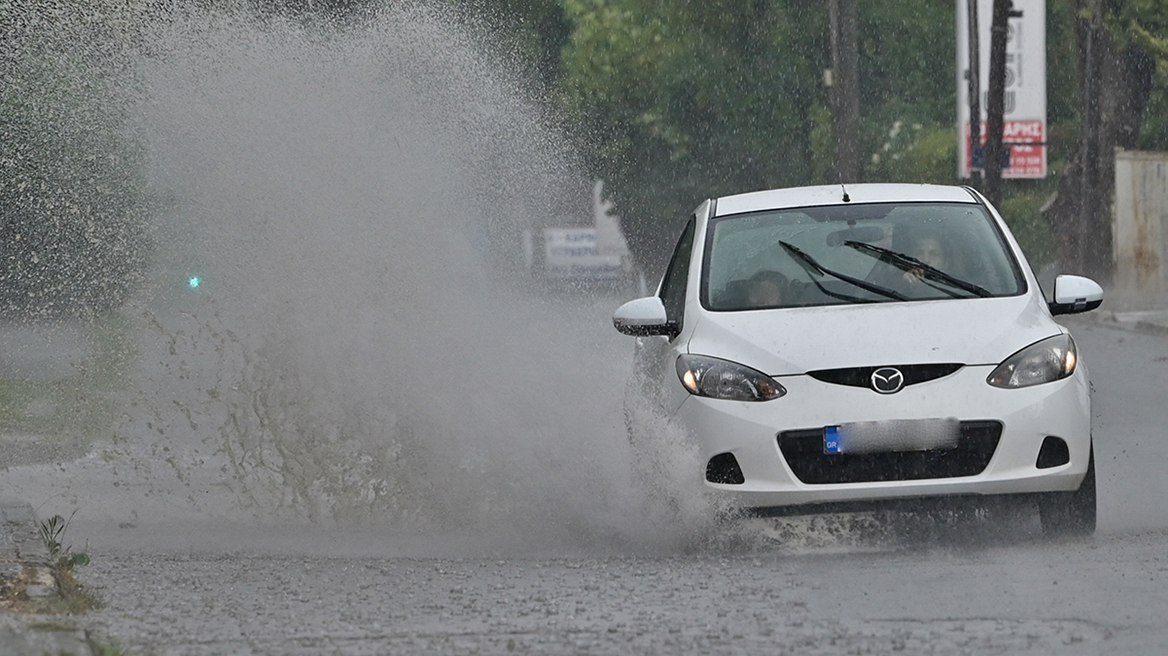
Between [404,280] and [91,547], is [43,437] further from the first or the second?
[91,547]

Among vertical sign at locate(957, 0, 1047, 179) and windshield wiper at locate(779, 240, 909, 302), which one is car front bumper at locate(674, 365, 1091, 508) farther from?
vertical sign at locate(957, 0, 1047, 179)

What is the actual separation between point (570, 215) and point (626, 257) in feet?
20.1

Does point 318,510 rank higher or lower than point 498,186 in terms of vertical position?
lower

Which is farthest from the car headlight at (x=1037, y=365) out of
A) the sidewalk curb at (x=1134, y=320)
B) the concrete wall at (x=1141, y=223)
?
the concrete wall at (x=1141, y=223)

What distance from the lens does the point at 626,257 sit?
5347cm

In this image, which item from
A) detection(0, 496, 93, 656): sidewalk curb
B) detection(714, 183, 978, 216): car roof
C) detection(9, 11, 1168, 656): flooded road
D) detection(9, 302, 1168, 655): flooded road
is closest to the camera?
detection(0, 496, 93, 656): sidewalk curb

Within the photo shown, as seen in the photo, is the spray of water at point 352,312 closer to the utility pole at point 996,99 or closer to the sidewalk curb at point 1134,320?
the sidewalk curb at point 1134,320

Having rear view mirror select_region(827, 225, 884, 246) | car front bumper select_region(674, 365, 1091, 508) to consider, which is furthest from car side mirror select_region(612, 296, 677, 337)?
car front bumper select_region(674, 365, 1091, 508)

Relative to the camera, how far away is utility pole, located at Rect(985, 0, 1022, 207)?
30.9m

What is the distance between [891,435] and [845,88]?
30566 millimetres

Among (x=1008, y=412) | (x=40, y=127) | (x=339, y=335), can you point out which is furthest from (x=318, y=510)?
(x=40, y=127)

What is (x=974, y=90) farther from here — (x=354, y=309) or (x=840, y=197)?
(x=840, y=197)

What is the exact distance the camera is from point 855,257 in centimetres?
884

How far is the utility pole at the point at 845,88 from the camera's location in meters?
37.3
